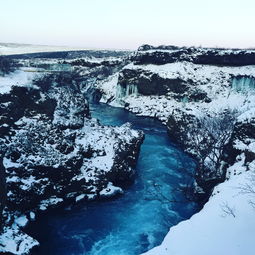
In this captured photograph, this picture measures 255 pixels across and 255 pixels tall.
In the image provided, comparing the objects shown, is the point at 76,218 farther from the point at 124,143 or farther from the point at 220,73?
the point at 220,73

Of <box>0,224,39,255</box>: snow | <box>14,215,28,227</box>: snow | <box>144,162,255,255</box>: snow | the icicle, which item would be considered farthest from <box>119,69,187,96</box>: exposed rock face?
<box>144,162,255,255</box>: snow

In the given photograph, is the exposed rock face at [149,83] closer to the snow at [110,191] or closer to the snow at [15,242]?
the snow at [110,191]

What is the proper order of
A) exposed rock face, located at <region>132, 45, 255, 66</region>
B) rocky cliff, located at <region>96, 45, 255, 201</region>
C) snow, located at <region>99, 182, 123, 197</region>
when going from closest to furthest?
snow, located at <region>99, 182, 123, 197</region>
rocky cliff, located at <region>96, 45, 255, 201</region>
exposed rock face, located at <region>132, 45, 255, 66</region>

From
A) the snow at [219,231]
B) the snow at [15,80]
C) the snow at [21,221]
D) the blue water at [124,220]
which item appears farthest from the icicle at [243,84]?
the snow at [21,221]

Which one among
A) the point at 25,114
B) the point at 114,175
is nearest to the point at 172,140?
the point at 114,175

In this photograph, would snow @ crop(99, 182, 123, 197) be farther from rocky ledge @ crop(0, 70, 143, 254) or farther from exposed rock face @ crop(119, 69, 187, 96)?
exposed rock face @ crop(119, 69, 187, 96)

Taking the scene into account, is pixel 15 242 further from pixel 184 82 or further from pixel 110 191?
pixel 184 82
